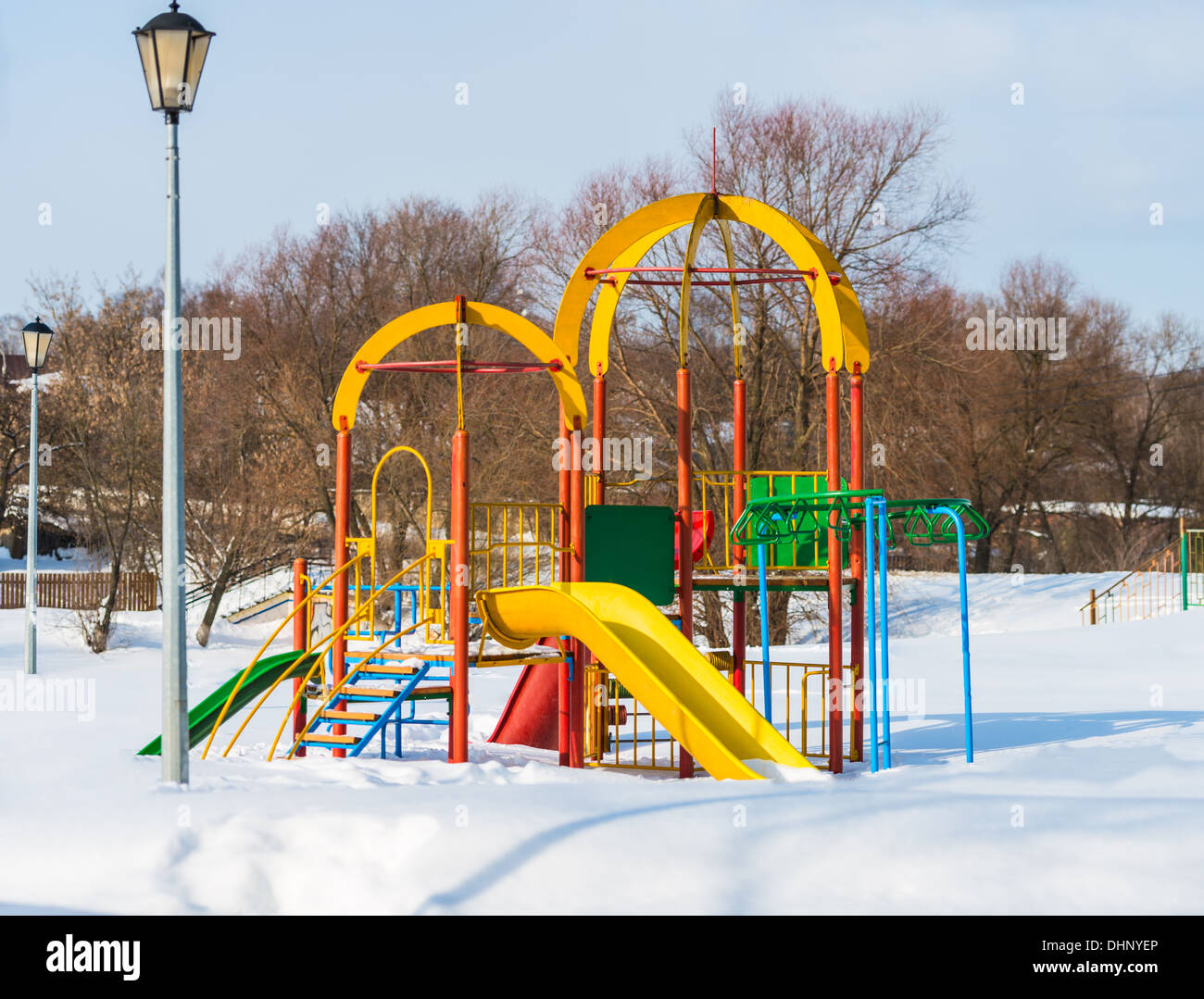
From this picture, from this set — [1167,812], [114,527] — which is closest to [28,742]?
[1167,812]

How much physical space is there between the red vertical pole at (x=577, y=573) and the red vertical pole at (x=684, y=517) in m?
0.87

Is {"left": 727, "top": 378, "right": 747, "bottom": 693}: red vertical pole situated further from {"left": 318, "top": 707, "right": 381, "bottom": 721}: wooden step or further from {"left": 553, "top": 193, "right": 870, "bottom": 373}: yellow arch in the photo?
{"left": 318, "top": 707, "right": 381, "bottom": 721}: wooden step

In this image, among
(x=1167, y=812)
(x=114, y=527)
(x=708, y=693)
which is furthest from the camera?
(x=114, y=527)

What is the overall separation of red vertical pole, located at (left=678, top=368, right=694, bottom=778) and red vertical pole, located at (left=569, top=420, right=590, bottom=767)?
34.2 inches

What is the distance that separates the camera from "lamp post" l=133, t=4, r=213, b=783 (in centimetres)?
706

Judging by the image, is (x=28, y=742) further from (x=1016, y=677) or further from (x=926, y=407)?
(x=926, y=407)

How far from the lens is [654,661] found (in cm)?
948

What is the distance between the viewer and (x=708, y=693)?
9266 millimetres

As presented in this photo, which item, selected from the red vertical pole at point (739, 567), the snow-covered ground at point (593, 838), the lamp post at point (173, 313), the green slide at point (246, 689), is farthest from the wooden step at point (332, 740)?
the red vertical pole at point (739, 567)

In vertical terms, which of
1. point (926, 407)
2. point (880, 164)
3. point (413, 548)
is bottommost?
point (413, 548)

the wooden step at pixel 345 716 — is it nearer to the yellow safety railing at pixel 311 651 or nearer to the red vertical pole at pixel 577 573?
the yellow safety railing at pixel 311 651

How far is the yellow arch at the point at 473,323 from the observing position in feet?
34.2

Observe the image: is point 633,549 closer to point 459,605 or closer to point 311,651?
point 459,605

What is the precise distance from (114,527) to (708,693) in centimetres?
1789
